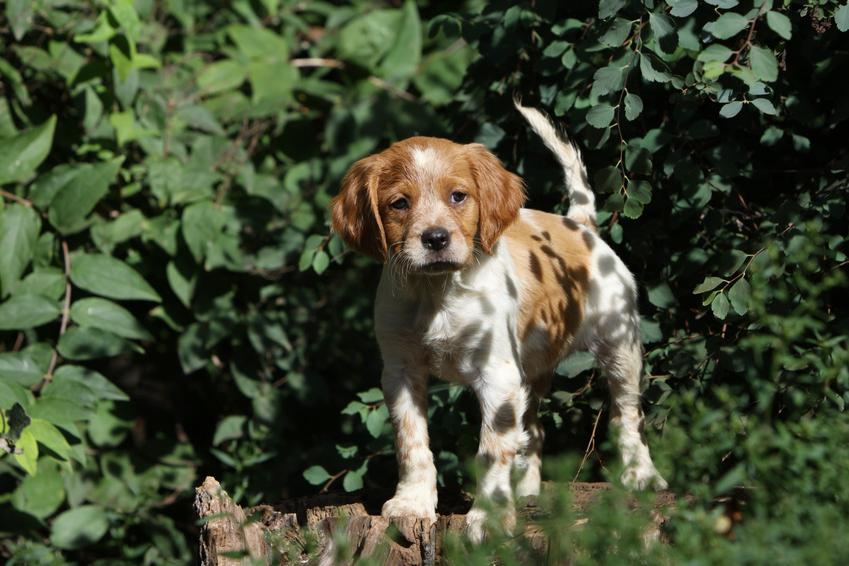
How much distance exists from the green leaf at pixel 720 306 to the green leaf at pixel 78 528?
3565 millimetres

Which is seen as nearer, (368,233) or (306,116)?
(368,233)

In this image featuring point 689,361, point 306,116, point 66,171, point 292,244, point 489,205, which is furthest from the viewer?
point 306,116

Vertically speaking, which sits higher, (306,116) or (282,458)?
(306,116)

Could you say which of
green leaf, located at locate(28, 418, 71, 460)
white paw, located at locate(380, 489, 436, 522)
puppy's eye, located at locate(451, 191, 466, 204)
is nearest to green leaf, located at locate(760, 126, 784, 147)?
puppy's eye, located at locate(451, 191, 466, 204)

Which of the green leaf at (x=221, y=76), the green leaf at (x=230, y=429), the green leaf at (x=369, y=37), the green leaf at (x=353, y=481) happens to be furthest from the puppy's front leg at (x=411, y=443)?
the green leaf at (x=369, y=37)

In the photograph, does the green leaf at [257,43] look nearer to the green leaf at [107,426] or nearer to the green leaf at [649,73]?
the green leaf at [107,426]

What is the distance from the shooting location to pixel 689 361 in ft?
14.7

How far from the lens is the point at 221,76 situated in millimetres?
6598

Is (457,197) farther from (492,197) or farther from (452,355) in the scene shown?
(452,355)

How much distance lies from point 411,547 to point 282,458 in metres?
2.47

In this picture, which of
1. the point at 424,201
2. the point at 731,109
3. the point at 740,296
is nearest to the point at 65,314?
the point at 424,201

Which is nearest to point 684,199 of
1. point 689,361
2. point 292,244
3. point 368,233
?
point 689,361

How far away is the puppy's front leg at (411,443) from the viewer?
13.2 feet

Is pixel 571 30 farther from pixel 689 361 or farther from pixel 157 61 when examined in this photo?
pixel 157 61
